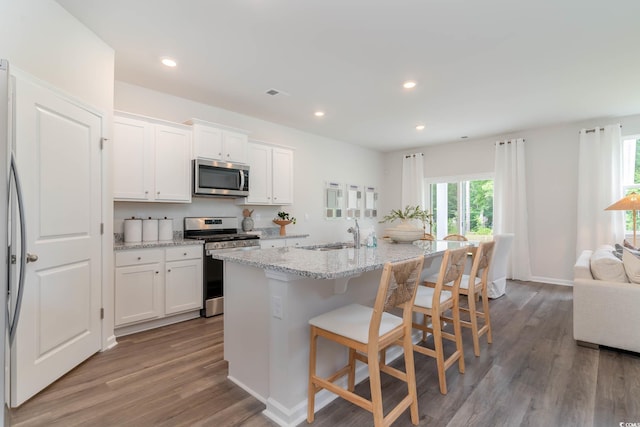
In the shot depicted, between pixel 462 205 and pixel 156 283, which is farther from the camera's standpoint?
pixel 462 205

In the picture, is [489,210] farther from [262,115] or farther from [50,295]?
[50,295]

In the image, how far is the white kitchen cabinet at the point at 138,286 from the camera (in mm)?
3025

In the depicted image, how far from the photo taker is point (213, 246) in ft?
12.0

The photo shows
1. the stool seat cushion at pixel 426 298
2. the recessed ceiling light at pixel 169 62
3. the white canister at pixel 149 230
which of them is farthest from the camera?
the white canister at pixel 149 230

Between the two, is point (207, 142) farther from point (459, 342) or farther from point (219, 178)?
point (459, 342)

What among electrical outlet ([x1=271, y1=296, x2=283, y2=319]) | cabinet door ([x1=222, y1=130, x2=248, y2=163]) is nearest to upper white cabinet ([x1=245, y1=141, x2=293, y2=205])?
cabinet door ([x1=222, y1=130, x2=248, y2=163])

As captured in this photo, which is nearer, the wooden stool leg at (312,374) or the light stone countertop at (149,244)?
the wooden stool leg at (312,374)

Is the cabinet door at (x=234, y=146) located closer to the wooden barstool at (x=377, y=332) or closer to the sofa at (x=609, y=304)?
the wooden barstool at (x=377, y=332)

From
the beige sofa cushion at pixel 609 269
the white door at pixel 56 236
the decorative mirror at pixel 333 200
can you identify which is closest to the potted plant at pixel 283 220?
the decorative mirror at pixel 333 200

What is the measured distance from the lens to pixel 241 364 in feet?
7.04

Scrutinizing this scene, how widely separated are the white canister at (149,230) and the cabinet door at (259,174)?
51.3 inches

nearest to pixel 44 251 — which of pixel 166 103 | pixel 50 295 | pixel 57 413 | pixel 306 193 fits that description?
pixel 50 295

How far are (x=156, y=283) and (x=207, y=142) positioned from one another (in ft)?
5.79

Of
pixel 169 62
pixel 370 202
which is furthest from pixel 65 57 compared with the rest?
pixel 370 202
